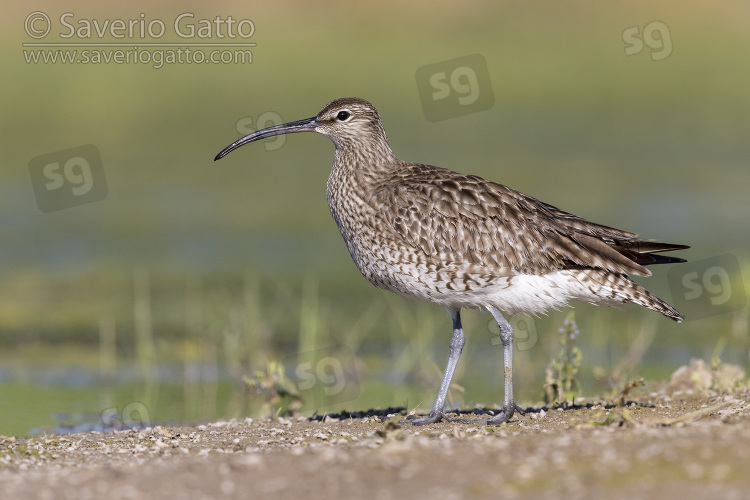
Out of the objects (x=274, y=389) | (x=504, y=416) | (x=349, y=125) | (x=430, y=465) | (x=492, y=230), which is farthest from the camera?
(x=274, y=389)

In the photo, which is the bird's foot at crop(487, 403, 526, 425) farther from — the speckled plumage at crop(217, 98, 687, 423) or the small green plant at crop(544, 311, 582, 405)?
the small green plant at crop(544, 311, 582, 405)

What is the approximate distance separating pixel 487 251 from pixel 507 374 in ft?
2.84

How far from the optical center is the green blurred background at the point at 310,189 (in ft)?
38.7

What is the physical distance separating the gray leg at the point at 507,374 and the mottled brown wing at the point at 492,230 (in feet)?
1.48

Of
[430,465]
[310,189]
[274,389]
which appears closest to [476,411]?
[274,389]

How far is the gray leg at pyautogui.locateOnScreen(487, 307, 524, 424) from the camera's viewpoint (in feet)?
27.5

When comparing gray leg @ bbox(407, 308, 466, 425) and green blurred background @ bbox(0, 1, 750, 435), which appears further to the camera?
green blurred background @ bbox(0, 1, 750, 435)

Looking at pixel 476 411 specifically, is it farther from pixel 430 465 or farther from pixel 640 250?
pixel 430 465

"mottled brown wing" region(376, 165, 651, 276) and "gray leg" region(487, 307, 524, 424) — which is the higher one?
"mottled brown wing" region(376, 165, 651, 276)

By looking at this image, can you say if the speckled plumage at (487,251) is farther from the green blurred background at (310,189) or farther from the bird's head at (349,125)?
the green blurred background at (310,189)

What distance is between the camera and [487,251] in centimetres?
845

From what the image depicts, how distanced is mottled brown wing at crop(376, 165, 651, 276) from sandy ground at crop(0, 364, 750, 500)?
1222 mm

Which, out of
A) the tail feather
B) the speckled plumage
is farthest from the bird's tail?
the tail feather

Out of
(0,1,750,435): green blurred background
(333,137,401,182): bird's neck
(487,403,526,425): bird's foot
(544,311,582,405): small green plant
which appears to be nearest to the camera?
(487,403,526,425): bird's foot
